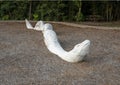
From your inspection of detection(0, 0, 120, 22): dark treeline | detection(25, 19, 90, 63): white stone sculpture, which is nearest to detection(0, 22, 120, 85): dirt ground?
detection(25, 19, 90, 63): white stone sculpture

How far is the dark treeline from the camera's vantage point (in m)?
10.0

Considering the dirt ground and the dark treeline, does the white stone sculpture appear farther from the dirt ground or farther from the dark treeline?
the dark treeline

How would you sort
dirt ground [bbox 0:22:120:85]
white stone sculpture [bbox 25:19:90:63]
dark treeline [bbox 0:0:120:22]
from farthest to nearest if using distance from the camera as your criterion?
dark treeline [bbox 0:0:120:22]
white stone sculpture [bbox 25:19:90:63]
dirt ground [bbox 0:22:120:85]

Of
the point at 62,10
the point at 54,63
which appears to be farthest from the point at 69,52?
the point at 62,10

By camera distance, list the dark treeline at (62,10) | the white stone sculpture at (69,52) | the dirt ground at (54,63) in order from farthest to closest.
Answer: the dark treeline at (62,10)
the white stone sculpture at (69,52)
the dirt ground at (54,63)

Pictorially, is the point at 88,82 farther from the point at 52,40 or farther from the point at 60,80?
the point at 52,40

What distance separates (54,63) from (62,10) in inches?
225

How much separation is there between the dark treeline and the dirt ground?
3106mm

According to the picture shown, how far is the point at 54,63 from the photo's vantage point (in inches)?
186

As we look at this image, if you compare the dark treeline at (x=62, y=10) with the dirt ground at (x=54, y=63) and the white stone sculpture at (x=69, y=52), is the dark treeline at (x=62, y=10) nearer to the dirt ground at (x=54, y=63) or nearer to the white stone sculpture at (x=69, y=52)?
the dirt ground at (x=54, y=63)

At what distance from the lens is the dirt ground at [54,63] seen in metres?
4.01

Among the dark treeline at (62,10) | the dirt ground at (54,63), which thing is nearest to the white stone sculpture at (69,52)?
the dirt ground at (54,63)

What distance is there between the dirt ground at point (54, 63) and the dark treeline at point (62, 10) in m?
3.11

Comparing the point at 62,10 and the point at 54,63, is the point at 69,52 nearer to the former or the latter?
the point at 54,63
